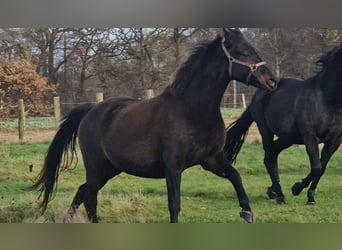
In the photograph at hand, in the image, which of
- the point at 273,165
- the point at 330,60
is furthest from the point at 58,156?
the point at 330,60

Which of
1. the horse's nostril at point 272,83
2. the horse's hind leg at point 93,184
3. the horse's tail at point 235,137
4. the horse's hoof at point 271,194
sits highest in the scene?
the horse's nostril at point 272,83

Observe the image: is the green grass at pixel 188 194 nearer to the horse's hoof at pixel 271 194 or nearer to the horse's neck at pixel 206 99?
the horse's hoof at pixel 271 194

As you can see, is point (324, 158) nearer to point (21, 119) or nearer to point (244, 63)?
point (244, 63)

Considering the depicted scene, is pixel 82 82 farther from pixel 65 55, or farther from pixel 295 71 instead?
pixel 295 71

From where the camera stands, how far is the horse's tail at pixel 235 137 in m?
3.59

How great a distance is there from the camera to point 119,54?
3.68 meters

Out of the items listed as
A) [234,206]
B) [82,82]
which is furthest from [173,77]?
[234,206]

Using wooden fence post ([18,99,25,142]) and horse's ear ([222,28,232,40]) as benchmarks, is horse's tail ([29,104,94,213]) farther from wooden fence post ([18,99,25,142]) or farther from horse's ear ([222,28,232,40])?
horse's ear ([222,28,232,40])

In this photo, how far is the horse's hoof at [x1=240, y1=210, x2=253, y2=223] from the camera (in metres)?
3.59

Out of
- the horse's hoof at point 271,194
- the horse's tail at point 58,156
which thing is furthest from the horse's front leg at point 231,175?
the horse's tail at point 58,156

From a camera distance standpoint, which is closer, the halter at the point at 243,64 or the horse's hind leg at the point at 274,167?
the halter at the point at 243,64

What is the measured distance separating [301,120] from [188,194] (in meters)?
0.79

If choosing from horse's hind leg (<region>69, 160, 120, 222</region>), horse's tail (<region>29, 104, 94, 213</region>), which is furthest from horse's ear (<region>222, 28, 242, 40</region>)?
horse's hind leg (<region>69, 160, 120, 222</region>)

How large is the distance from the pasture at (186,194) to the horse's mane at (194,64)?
19.4 inches
